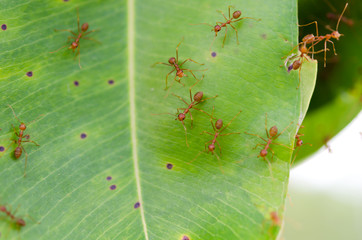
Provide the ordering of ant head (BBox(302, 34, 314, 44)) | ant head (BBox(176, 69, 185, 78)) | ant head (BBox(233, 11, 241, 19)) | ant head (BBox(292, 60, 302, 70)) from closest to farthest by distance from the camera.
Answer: ant head (BBox(292, 60, 302, 70)) → ant head (BBox(233, 11, 241, 19)) → ant head (BBox(176, 69, 185, 78)) → ant head (BBox(302, 34, 314, 44))

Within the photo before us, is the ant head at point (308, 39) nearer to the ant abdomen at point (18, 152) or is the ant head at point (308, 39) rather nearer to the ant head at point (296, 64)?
the ant head at point (296, 64)

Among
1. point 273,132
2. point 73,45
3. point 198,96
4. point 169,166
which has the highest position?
point 73,45

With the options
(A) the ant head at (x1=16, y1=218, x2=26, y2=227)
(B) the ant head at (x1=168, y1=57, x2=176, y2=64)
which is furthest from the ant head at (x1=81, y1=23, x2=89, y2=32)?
(A) the ant head at (x1=16, y1=218, x2=26, y2=227)

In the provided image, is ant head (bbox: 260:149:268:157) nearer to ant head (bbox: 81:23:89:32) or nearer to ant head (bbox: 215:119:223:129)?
ant head (bbox: 215:119:223:129)

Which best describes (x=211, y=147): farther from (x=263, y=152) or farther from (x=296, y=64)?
(x=296, y=64)

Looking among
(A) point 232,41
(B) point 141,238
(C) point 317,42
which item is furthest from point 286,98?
(B) point 141,238

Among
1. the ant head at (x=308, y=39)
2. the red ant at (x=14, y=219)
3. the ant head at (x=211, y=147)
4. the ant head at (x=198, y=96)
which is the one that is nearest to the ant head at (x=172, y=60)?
the ant head at (x=198, y=96)

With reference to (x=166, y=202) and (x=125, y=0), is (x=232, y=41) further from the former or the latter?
(x=166, y=202)

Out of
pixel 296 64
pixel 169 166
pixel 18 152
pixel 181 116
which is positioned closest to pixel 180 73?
pixel 181 116
